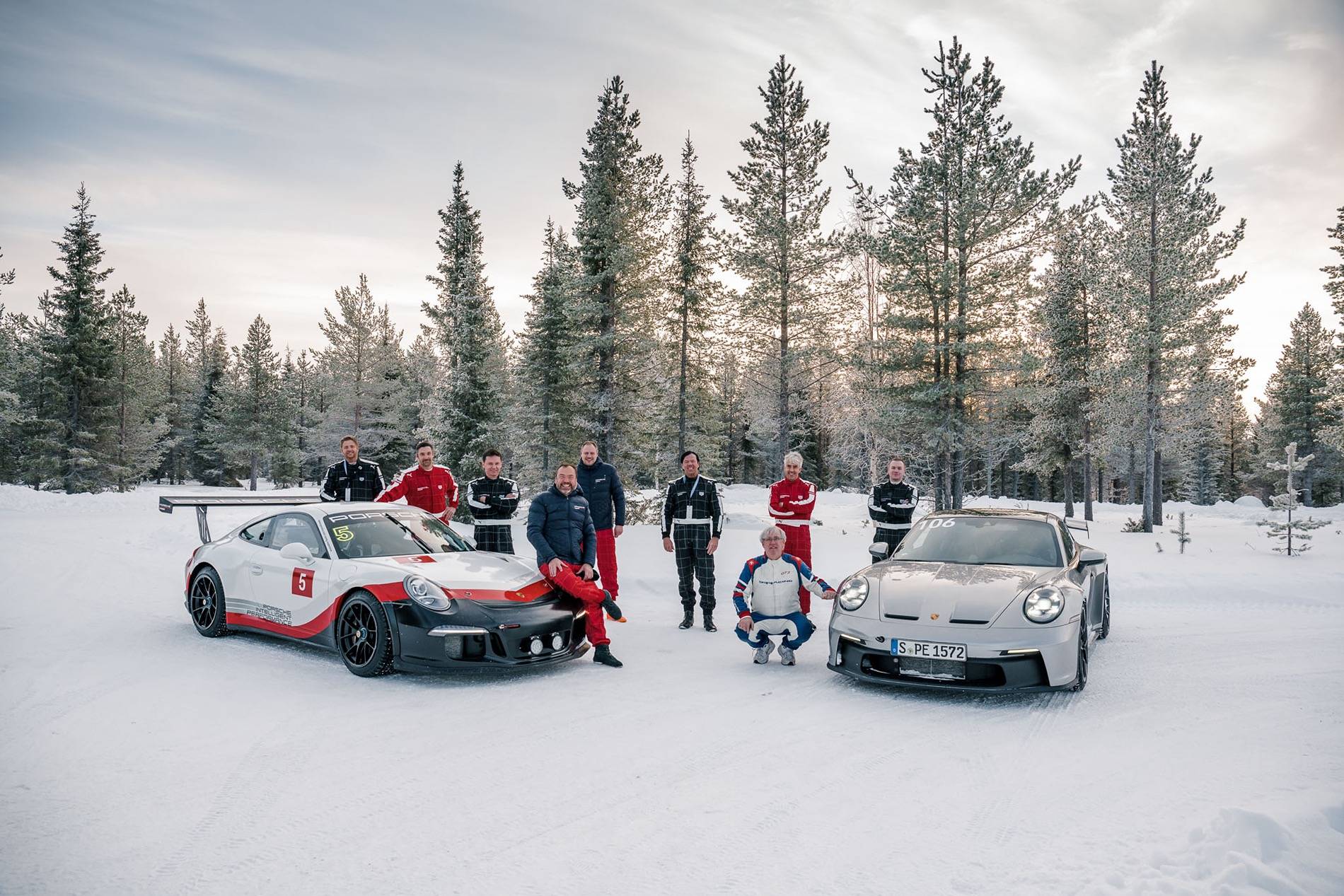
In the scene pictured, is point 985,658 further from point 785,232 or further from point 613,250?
point 785,232

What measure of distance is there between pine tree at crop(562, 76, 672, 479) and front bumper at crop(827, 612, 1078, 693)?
59.4 feet

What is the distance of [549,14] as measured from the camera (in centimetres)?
1177

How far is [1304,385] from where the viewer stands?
1841 inches

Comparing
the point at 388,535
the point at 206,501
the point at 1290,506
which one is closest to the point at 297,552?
the point at 388,535

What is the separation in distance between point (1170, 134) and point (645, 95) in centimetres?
1749

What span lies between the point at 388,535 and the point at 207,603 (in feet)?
7.03

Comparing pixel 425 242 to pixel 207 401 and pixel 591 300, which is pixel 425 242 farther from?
pixel 207 401

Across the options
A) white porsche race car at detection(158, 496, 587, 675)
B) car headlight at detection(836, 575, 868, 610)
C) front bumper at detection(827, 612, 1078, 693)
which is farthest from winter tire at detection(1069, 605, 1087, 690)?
white porsche race car at detection(158, 496, 587, 675)

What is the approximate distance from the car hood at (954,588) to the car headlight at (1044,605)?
0.10 metres

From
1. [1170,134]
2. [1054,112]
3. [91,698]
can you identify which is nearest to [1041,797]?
[91,698]

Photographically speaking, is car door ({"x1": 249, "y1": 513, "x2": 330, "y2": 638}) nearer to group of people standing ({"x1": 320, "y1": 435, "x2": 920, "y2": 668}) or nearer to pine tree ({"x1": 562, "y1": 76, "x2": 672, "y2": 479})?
group of people standing ({"x1": 320, "y1": 435, "x2": 920, "y2": 668})

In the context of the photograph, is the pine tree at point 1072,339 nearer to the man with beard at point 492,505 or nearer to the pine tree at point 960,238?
the pine tree at point 960,238

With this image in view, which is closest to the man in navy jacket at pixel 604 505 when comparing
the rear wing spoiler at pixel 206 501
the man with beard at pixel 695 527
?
the man with beard at pixel 695 527

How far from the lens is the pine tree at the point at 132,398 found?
3958 centimetres
